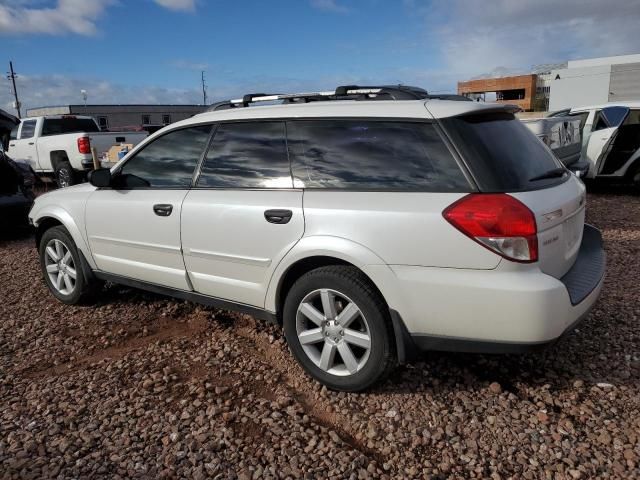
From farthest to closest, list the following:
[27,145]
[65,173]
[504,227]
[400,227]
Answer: [27,145] < [65,173] < [400,227] < [504,227]

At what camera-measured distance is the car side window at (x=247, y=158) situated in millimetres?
3176

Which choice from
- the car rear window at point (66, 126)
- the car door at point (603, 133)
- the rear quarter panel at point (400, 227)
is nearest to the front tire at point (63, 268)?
the rear quarter panel at point (400, 227)

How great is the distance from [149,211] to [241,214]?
951mm

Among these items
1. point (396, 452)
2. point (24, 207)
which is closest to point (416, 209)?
point (396, 452)

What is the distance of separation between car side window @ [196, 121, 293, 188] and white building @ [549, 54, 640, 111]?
46.5 metres

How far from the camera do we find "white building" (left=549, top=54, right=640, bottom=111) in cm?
4331

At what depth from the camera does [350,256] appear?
2713 millimetres

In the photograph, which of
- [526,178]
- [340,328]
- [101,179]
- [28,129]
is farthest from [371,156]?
[28,129]

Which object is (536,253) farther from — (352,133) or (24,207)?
(24,207)

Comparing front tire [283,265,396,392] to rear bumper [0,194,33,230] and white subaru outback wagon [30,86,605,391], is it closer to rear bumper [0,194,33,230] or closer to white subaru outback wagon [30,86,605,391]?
white subaru outback wagon [30,86,605,391]

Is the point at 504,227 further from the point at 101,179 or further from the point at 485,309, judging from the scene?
the point at 101,179

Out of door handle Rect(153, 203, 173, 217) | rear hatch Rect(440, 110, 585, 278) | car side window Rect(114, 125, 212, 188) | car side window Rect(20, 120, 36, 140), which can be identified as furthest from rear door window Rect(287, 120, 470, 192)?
car side window Rect(20, 120, 36, 140)

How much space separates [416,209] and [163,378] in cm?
198

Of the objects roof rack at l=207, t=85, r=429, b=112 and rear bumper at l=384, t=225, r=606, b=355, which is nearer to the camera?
rear bumper at l=384, t=225, r=606, b=355
